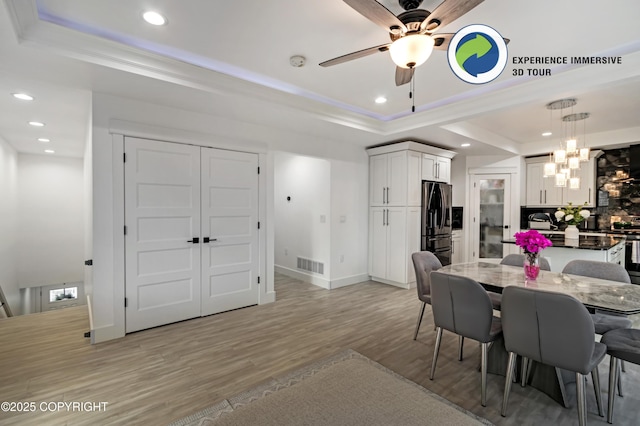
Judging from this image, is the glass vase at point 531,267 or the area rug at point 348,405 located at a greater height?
the glass vase at point 531,267

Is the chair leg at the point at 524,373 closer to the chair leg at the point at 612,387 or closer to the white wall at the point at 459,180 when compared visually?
the chair leg at the point at 612,387

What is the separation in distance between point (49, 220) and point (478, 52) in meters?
8.14

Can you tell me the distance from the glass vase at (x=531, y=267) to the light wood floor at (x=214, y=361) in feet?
2.88

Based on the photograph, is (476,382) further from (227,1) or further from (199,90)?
(199,90)

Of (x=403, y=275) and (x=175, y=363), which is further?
(x=403, y=275)

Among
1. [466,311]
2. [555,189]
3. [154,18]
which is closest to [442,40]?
[466,311]

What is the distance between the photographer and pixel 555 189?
6129mm

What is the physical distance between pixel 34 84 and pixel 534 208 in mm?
8431

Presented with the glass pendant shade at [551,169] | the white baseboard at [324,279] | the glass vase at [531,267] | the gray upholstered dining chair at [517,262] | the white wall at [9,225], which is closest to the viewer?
the glass vase at [531,267]

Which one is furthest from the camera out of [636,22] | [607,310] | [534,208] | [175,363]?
[534,208]

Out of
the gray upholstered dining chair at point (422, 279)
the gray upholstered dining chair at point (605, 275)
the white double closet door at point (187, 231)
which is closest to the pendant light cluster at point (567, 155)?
the gray upholstered dining chair at point (605, 275)

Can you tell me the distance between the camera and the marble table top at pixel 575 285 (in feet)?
5.86

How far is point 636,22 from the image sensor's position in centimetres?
215

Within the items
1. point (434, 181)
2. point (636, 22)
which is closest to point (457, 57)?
point (636, 22)
